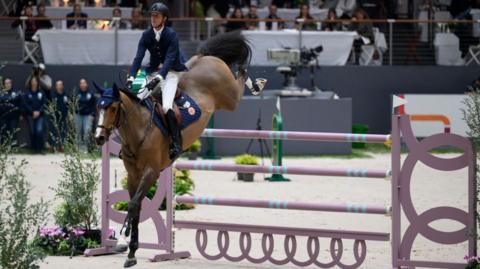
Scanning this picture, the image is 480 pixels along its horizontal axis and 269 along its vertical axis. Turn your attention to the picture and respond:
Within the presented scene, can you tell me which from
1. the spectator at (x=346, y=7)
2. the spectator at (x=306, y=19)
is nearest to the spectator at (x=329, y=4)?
the spectator at (x=346, y=7)

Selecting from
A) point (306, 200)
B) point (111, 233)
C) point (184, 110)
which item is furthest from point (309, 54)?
point (184, 110)

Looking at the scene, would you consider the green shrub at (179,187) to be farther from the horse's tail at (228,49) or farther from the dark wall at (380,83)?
the dark wall at (380,83)

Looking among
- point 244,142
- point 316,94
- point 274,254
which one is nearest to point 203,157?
point 244,142

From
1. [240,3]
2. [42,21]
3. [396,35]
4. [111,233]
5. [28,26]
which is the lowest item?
[111,233]

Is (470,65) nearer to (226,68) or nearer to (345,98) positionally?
(345,98)

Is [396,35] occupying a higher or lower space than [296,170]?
higher

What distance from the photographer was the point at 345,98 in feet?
77.2

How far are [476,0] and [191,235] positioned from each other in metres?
17.3

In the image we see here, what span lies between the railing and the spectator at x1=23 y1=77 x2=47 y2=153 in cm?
180

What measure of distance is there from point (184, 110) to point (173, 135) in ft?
1.20

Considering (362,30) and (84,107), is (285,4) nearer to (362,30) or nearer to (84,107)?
(362,30)

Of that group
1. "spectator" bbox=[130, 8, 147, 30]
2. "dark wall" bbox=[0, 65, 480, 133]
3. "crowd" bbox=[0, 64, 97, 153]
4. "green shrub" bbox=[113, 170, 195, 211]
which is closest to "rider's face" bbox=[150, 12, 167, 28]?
"green shrub" bbox=[113, 170, 195, 211]

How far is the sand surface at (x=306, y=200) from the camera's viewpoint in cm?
1071

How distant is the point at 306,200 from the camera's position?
15.4 meters
